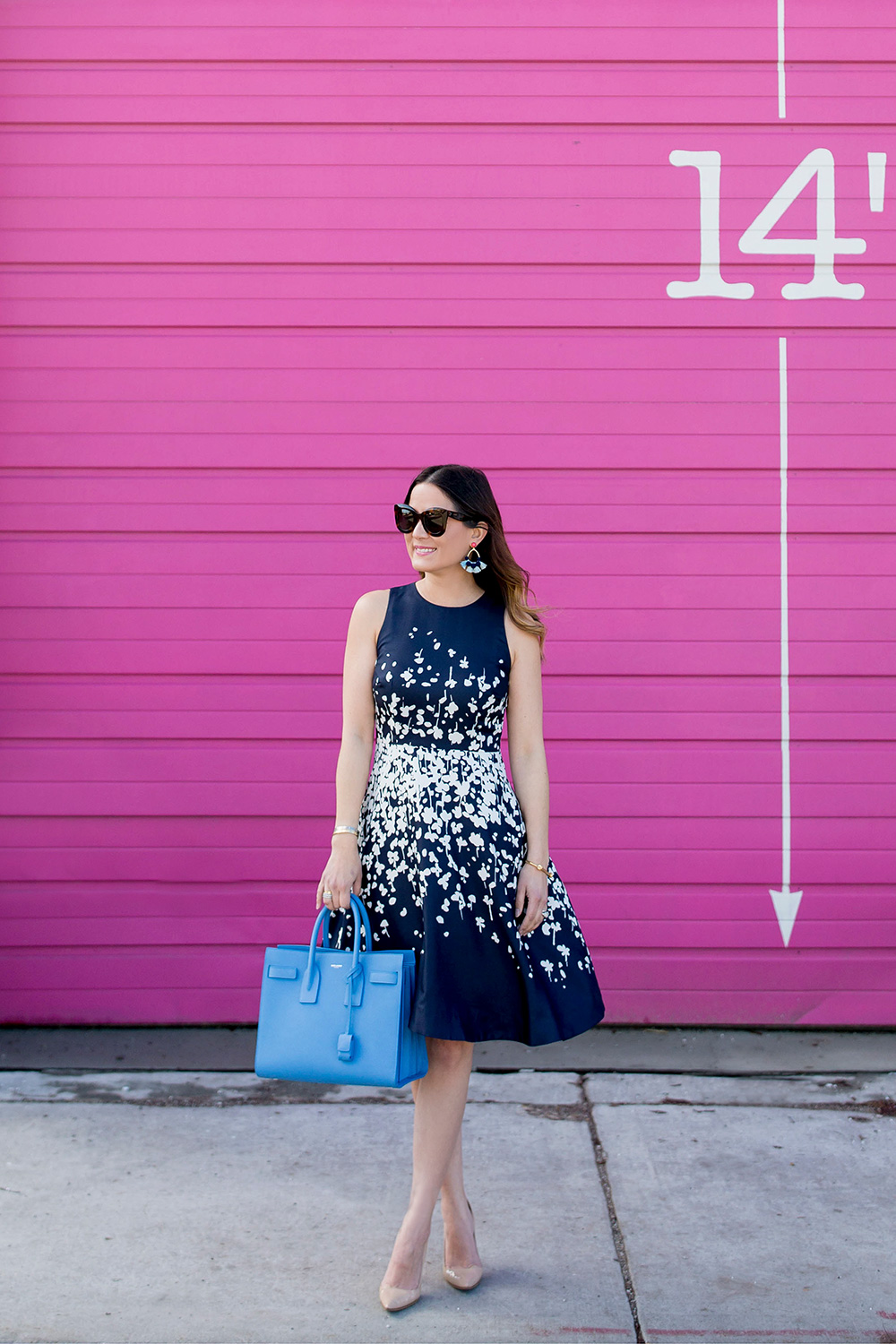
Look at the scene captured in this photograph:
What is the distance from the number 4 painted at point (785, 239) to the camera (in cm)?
374

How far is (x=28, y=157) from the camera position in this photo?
3.72 metres

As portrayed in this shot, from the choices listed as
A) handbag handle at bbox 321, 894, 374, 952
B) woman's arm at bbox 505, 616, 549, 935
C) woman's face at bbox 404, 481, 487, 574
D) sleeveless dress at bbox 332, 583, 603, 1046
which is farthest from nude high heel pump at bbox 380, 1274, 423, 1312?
woman's face at bbox 404, 481, 487, 574

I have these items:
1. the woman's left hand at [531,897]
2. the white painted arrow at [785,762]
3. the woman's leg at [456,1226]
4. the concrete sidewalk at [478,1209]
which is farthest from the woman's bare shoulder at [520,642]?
the white painted arrow at [785,762]

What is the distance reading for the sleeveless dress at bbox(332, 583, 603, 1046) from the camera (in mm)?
2357

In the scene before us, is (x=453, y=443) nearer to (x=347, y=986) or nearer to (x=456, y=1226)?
(x=347, y=986)

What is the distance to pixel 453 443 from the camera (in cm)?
376

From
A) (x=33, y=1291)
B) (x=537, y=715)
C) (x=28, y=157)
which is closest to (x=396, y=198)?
(x=28, y=157)

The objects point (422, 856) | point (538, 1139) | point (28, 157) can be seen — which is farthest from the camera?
point (28, 157)

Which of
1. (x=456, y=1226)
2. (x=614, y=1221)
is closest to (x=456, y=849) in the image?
(x=456, y=1226)

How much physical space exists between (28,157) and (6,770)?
1973mm

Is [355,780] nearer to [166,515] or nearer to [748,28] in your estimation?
[166,515]

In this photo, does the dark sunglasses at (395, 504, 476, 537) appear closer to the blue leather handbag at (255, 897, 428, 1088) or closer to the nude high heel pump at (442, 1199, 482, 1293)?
the blue leather handbag at (255, 897, 428, 1088)

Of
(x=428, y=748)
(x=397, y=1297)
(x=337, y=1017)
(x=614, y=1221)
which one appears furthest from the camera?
(x=614, y=1221)

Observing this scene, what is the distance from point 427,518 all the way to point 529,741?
54 cm
